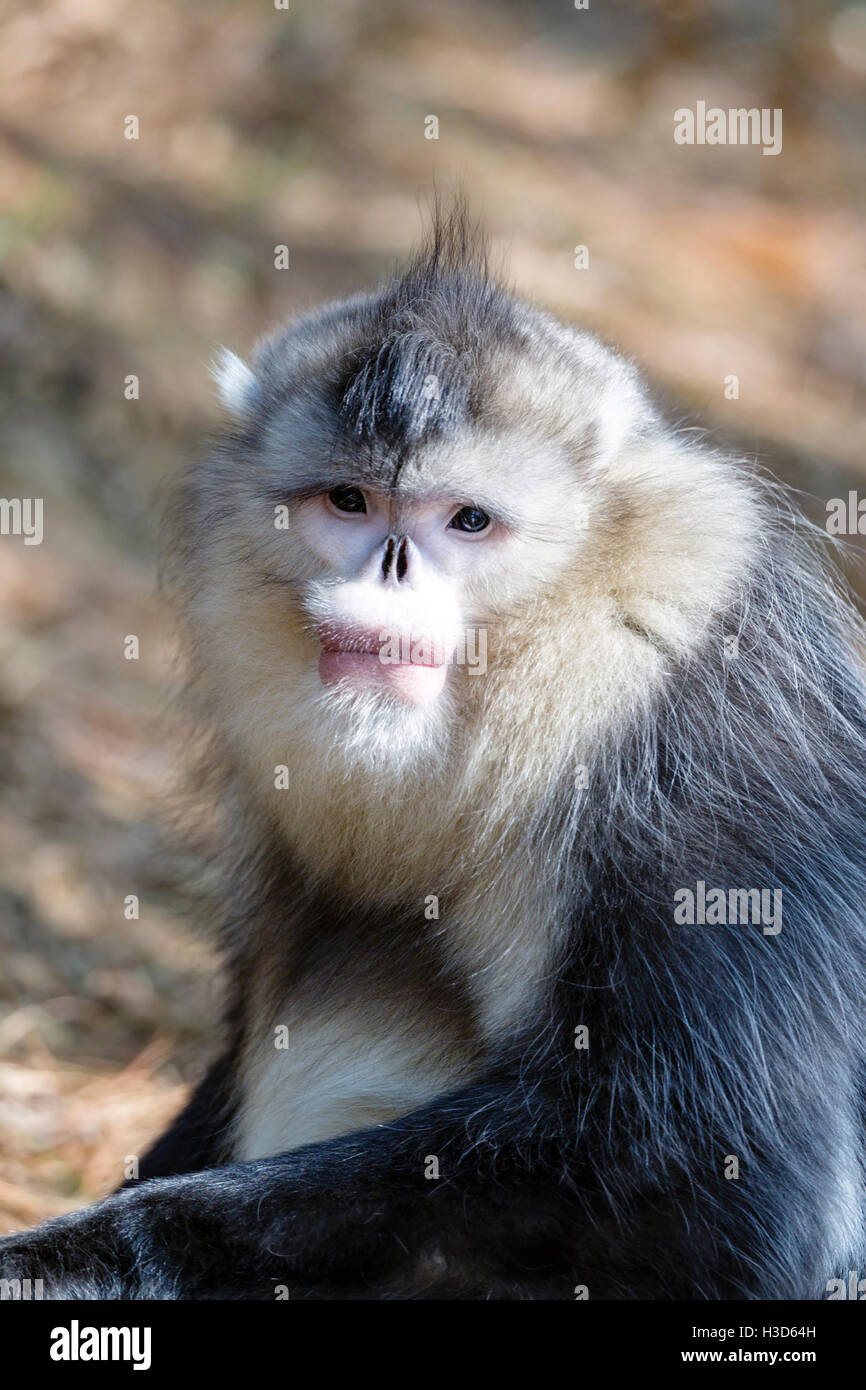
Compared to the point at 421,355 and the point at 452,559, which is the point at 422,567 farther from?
the point at 421,355

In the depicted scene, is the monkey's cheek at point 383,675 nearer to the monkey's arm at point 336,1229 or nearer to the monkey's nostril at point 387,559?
the monkey's nostril at point 387,559

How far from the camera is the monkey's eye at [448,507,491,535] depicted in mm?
3850

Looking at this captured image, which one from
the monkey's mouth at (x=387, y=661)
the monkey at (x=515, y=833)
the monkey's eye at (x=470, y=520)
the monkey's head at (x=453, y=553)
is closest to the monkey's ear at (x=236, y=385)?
the monkey at (x=515, y=833)

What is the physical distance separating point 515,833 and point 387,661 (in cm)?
51

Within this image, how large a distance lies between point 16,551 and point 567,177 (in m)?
4.80

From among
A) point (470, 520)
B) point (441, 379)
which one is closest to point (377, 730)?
point (470, 520)

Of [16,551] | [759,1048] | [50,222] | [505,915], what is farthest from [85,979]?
[50,222]

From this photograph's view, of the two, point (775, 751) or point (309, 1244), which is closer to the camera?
point (309, 1244)

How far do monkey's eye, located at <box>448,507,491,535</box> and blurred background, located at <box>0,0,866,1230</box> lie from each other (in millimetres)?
3249

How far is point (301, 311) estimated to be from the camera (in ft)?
16.8

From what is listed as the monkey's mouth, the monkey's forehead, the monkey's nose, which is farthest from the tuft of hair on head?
the monkey's mouth

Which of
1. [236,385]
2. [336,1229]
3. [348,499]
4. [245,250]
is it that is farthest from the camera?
[245,250]

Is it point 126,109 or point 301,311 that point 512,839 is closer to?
point 301,311

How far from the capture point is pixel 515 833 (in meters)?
3.82
